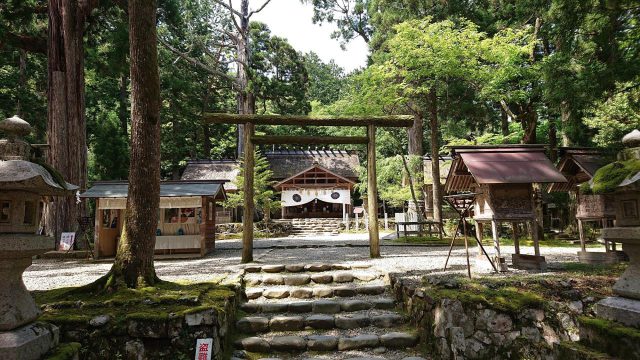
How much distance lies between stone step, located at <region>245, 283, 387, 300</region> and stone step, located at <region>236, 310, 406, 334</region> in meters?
0.77

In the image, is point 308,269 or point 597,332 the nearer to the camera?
point 597,332

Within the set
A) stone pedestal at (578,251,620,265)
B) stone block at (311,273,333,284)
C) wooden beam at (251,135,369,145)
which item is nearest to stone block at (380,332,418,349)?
stone block at (311,273,333,284)

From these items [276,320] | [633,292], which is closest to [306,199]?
[276,320]

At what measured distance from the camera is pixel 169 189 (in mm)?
10820

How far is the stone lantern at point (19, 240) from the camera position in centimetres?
265

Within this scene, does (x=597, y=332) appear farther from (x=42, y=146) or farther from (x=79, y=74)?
(x=79, y=74)

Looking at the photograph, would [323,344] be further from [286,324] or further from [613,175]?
[613,175]

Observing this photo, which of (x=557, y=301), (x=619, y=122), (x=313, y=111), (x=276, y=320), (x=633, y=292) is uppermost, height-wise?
(x=313, y=111)

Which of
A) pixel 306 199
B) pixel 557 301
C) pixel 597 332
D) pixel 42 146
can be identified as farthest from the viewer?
pixel 306 199

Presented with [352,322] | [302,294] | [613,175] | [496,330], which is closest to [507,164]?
[613,175]

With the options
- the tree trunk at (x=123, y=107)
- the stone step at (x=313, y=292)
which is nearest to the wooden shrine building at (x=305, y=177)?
the tree trunk at (x=123, y=107)

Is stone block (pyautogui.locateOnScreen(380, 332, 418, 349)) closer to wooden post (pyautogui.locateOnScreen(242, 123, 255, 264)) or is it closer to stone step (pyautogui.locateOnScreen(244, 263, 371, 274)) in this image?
stone step (pyautogui.locateOnScreen(244, 263, 371, 274))

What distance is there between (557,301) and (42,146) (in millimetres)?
13604

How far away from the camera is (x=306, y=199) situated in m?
24.4
